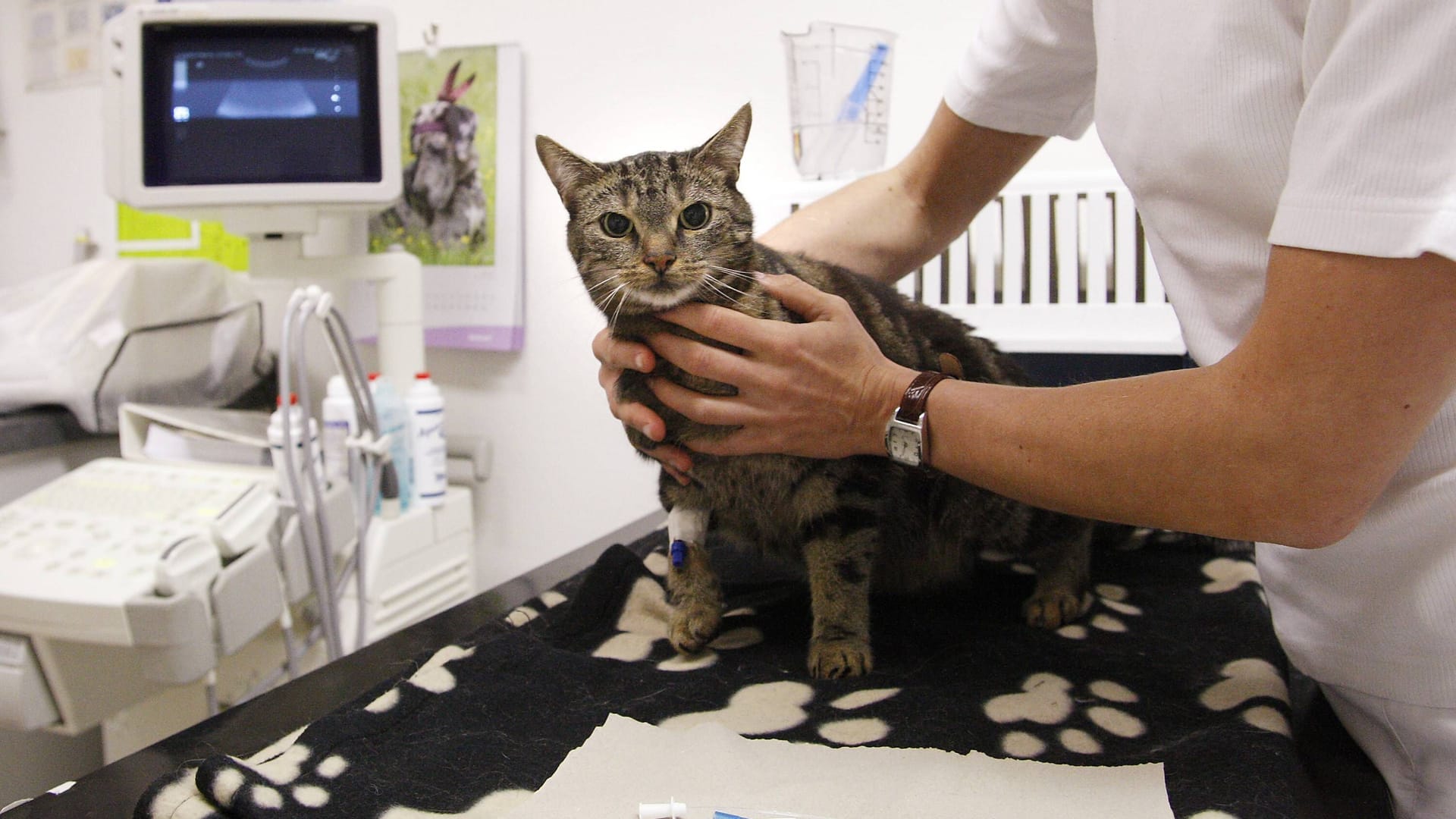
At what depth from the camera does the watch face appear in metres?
0.79

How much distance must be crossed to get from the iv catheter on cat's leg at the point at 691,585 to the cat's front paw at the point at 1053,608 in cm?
35

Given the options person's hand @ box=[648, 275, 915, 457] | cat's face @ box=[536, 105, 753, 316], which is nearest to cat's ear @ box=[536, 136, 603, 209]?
cat's face @ box=[536, 105, 753, 316]

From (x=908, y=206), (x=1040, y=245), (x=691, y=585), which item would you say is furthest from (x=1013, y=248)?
(x=691, y=585)

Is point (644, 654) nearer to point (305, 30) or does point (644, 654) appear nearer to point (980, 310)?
point (980, 310)

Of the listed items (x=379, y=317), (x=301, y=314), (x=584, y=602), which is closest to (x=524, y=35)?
(x=379, y=317)

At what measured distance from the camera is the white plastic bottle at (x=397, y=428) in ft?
5.44

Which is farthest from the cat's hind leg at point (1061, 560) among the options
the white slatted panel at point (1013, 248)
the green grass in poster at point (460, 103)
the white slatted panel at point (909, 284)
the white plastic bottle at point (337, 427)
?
the green grass in poster at point (460, 103)

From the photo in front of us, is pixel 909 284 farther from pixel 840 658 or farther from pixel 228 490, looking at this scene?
pixel 228 490

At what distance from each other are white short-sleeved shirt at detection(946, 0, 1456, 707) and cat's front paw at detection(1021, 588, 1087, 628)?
221 millimetres

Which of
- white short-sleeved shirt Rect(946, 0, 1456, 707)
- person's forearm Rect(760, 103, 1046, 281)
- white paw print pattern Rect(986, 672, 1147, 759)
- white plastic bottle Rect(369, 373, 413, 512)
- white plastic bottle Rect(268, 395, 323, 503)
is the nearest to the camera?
white short-sleeved shirt Rect(946, 0, 1456, 707)

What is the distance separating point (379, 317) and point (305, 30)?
0.51 meters

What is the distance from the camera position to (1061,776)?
2.18 feet

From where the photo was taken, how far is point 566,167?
98 centimetres

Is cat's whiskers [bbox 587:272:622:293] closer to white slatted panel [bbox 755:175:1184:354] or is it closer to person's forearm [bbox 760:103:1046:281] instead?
person's forearm [bbox 760:103:1046:281]
